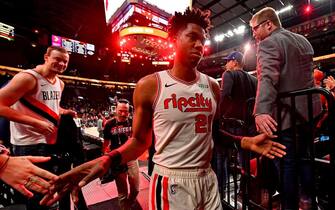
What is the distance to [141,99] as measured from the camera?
161 centimetres

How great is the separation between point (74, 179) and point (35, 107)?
177cm

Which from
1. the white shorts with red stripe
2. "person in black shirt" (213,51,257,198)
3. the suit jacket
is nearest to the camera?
the white shorts with red stripe

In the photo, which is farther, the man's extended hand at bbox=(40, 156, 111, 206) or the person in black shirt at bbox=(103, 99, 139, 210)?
the person in black shirt at bbox=(103, 99, 139, 210)

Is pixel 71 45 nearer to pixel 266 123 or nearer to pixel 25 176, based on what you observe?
pixel 25 176

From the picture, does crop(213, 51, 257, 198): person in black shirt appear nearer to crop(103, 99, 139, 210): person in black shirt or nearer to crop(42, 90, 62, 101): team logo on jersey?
crop(103, 99, 139, 210): person in black shirt

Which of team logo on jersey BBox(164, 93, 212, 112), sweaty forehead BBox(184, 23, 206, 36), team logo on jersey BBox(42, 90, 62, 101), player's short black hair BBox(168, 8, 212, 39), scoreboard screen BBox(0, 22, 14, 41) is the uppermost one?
scoreboard screen BBox(0, 22, 14, 41)

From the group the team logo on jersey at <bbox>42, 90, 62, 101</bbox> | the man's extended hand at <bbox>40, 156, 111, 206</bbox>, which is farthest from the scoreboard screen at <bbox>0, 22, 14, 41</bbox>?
the man's extended hand at <bbox>40, 156, 111, 206</bbox>

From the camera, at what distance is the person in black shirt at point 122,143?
3.54 meters

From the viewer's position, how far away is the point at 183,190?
1.50 metres

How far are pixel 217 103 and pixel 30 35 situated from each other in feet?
78.6

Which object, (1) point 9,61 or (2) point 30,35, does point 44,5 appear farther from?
(1) point 9,61

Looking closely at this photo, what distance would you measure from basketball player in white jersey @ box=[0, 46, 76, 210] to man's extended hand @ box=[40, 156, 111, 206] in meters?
1.38

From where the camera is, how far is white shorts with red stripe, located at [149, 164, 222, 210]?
1.49 meters

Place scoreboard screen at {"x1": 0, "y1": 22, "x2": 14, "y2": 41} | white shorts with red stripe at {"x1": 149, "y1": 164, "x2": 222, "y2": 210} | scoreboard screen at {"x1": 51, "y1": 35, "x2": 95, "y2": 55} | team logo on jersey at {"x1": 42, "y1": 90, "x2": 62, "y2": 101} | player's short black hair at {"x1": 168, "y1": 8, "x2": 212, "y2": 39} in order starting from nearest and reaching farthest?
white shorts with red stripe at {"x1": 149, "y1": 164, "x2": 222, "y2": 210}
player's short black hair at {"x1": 168, "y1": 8, "x2": 212, "y2": 39}
team logo on jersey at {"x1": 42, "y1": 90, "x2": 62, "y2": 101}
scoreboard screen at {"x1": 0, "y1": 22, "x2": 14, "y2": 41}
scoreboard screen at {"x1": 51, "y1": 35, "x2": 95, "y2": 55}
